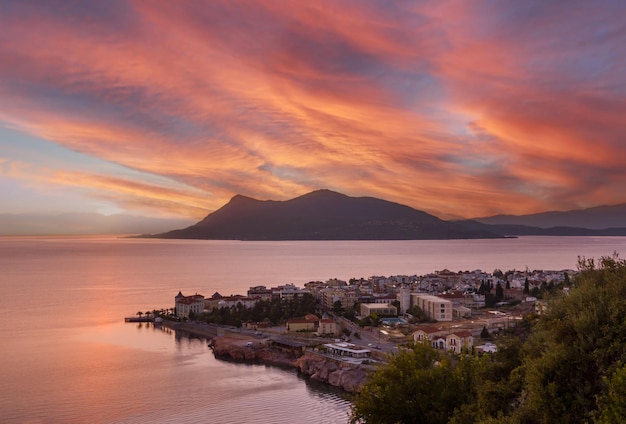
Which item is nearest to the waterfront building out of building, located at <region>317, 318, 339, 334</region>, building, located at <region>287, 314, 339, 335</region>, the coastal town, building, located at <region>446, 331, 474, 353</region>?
the coastal town

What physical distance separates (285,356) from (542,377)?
27468 millimetres

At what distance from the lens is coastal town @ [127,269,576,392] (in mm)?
31438

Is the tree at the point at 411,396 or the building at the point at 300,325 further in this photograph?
the building at the point at 300,325

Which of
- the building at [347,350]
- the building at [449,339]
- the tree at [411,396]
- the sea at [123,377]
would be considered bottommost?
the sea at [123,377]

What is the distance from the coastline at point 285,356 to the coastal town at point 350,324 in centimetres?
7

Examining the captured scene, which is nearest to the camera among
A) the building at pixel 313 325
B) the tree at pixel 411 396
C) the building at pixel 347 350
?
the tree at pixel 411 396

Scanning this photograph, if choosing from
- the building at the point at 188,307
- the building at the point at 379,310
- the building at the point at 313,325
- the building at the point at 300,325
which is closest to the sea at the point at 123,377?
the building at the point at 188,307

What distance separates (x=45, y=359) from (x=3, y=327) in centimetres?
1327

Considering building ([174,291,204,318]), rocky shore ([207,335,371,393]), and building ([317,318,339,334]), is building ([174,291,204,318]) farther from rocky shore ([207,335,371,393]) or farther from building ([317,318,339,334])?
building ([317,318,339,334])

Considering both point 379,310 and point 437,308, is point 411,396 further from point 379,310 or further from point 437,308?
point 379,310

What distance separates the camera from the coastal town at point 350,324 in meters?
31.4

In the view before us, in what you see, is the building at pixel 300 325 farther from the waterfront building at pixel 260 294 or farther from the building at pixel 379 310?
the waterfront building at pixel 260 294

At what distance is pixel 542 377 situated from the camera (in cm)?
870

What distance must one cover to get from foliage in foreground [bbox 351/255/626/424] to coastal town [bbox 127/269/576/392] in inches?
355
